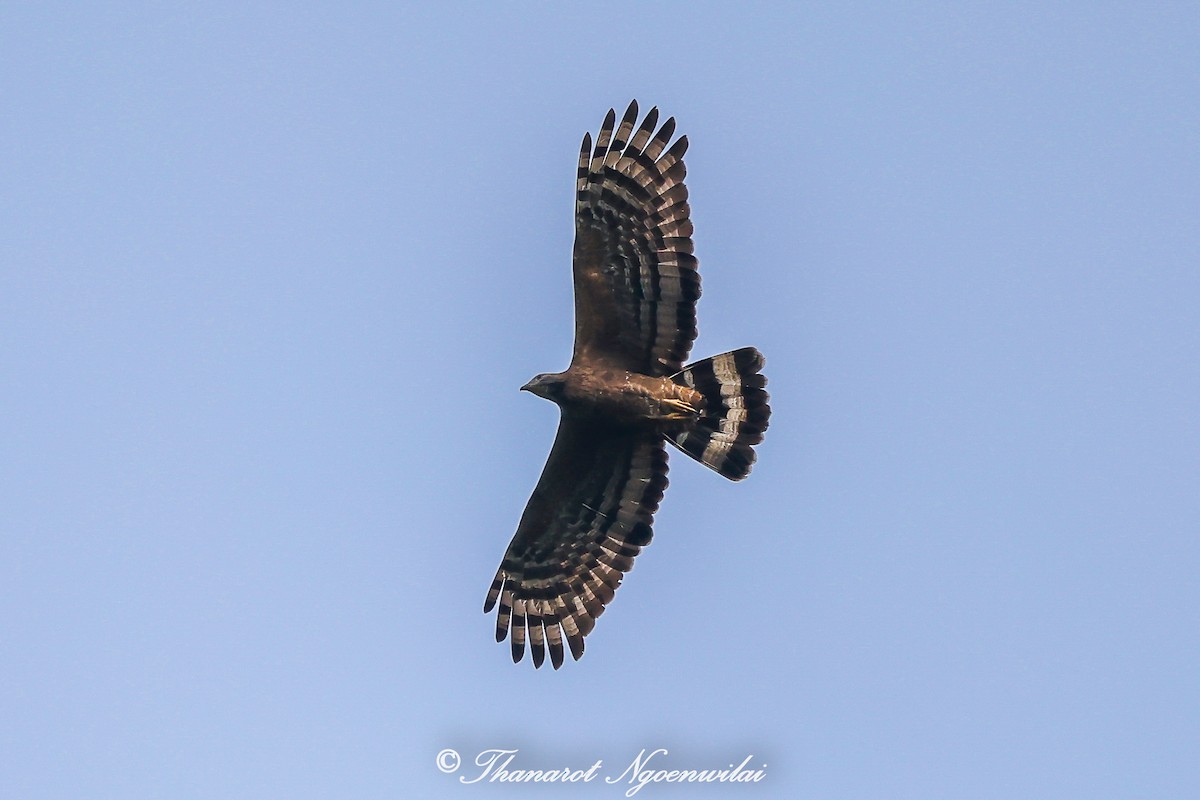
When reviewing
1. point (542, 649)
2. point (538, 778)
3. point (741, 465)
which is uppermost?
point (741, 465)

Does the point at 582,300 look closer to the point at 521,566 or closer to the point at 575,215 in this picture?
the point at 575,215

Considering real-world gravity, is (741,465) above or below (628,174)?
below

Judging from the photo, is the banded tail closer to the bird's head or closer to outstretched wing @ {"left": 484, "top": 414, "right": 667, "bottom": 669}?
outstretched wing @ {"left": 484, "top": 414, "right": 667, "bottom": 669}

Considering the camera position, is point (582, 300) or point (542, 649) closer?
point (582, 300)

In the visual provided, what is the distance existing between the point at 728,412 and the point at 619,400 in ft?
3.86

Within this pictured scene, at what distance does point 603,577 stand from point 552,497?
96 centimetres

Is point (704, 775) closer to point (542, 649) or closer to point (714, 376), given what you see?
point (542, 649)

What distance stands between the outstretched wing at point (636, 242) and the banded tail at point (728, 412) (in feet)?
1.40

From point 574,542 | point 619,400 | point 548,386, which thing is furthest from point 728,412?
point 574,542

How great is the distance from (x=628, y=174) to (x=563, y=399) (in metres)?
2.17

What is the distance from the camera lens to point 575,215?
18484 millimetres

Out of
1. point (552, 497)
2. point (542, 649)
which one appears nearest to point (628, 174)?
point (552, 497)

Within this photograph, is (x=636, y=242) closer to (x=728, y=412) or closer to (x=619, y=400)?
(x=619, y=400)

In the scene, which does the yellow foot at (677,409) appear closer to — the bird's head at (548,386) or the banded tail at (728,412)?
the banded tail at (728,412)
